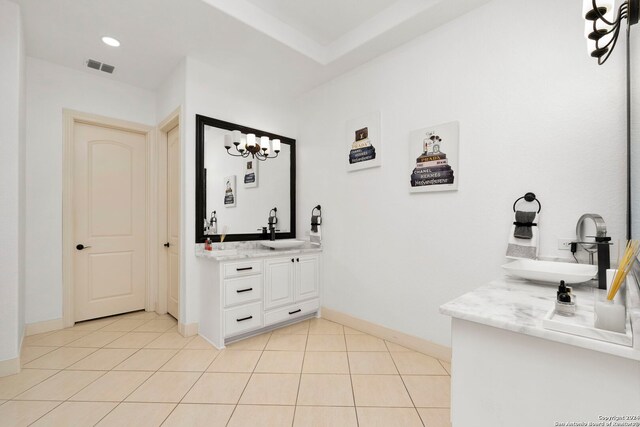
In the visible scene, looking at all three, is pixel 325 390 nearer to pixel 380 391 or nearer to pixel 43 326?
pixel 380 391

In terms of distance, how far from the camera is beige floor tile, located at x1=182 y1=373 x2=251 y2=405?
1.82m

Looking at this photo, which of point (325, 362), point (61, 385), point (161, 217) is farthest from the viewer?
point (161, 217)

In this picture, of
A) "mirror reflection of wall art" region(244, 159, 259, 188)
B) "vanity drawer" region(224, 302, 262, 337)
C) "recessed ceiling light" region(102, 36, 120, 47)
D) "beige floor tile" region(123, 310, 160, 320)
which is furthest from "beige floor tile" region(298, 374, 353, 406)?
"recessed ceiling light" region(102, 36, 120, 47)

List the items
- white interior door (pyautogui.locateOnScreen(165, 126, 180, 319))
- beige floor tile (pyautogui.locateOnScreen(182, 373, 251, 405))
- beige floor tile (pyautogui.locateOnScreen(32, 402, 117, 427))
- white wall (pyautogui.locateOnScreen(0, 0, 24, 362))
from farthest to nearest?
1. white interior door (pyautogui.locateOnScreen(165, 126, 180, 319))
2. white wall (pyautogui.locateOnScreen(0, 0, 24, 362))
3. beige floor tile (pyautogui.locateOnScreen(182, 373, 251, 405))
4. beige floor tile (pyautogui.locateOnScreen(32, 402, 117, 427))

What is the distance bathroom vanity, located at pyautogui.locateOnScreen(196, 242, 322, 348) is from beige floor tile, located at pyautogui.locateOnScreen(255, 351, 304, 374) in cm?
42

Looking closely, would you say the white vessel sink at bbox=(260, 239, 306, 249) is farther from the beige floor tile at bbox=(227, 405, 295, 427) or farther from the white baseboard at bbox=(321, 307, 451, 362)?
the beige floor tile at bbox=(227, 405, 295, 427)

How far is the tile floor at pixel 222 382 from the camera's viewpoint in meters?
1.66

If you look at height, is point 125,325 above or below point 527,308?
below

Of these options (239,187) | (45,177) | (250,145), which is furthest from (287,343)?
(45,177)

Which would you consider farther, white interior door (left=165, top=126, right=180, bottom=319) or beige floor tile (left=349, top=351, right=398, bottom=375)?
white interior door (left=165, top=126, right=180, bottom=319)

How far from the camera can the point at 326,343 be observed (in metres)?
2.66

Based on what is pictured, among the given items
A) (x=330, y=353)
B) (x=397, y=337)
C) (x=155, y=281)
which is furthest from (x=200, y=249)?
(x=397, y=337)

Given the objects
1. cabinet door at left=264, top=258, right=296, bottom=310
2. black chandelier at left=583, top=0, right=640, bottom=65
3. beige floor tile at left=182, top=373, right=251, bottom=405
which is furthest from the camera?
cabinet door at left=264, top=258, right=296, bottom=310

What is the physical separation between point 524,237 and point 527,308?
990 millimetres
